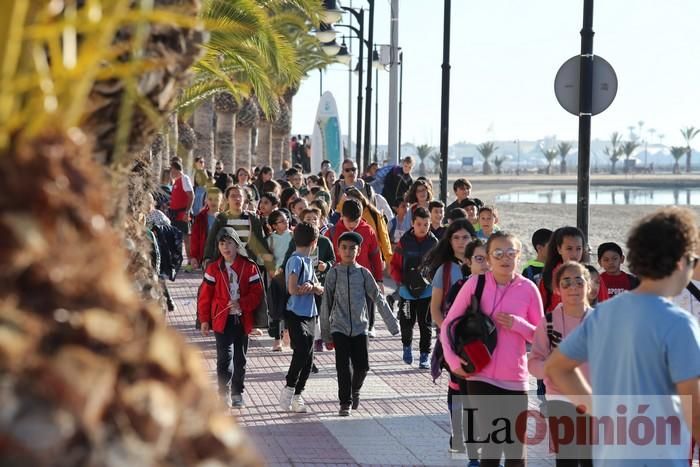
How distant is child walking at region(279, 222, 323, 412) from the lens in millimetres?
9688

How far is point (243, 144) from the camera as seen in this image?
3944 centimetres

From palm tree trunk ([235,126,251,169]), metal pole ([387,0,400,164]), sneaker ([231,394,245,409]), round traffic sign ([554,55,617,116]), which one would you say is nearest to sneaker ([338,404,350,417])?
sneaker ([231,394,245,409])

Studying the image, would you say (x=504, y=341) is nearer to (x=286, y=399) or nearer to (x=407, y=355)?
(x=286, y=399)

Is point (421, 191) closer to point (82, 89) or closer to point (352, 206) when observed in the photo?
point (352, 206)

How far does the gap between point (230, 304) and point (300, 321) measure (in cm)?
66

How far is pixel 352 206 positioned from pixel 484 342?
18.7 feet

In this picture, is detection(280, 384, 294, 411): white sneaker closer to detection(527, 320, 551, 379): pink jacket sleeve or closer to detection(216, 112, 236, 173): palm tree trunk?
detection(527, 320, 551, 379): pink jacket sleeve

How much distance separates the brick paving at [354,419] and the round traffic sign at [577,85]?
321cm

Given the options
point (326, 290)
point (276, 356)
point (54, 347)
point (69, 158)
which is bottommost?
point (276, 356)

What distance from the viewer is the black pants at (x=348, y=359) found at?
9.46 meters

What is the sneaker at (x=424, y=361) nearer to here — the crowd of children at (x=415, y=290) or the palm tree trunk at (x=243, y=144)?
the crowd of children at (x=415, y=290)

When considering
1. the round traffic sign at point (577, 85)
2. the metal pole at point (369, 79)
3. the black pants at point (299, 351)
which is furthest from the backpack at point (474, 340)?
the metal pole at point (369, 79)

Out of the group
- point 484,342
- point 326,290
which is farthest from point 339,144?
point 484,342

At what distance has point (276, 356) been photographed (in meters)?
12.6
